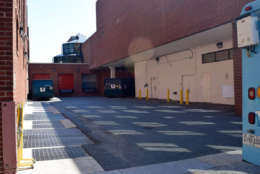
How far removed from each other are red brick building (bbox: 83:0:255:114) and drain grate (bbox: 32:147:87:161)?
29.7 ft

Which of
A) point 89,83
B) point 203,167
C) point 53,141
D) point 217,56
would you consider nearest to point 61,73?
point 89,83

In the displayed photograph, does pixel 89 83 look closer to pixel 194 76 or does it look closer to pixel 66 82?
pixel 66 82

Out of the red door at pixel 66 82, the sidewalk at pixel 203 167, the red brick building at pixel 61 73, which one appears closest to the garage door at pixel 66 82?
the red door at pixel 66 82

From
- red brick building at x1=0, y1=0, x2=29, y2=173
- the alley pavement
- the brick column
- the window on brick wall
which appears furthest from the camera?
the window on brick wall

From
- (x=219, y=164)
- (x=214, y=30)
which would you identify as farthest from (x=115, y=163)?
(x=214, y=30)

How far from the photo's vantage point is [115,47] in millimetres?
31703

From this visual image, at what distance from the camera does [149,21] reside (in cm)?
2272

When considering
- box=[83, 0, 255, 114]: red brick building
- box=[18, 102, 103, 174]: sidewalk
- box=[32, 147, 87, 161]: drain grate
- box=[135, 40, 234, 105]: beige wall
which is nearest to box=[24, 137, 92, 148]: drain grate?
box=[18, 102, 103, 174]: sidewalk

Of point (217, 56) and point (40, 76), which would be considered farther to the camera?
point (40, 76)

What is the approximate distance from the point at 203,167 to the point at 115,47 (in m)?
27.8

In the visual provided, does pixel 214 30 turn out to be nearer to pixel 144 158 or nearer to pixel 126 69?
pixel 144 158

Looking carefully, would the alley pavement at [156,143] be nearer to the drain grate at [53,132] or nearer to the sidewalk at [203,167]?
the sidewalk at [203,167]

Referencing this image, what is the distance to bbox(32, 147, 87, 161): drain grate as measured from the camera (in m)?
5.82

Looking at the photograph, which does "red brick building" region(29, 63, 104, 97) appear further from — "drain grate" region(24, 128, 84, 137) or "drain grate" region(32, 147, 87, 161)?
"drain grate" region(32, 147, 87, 161)
